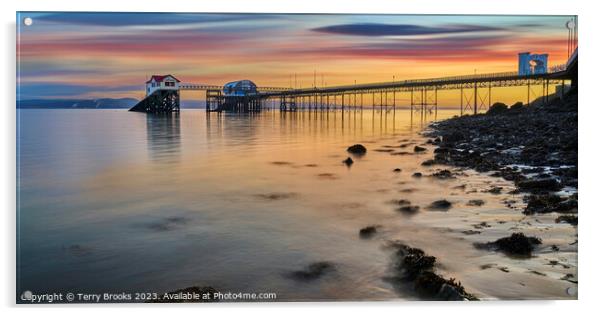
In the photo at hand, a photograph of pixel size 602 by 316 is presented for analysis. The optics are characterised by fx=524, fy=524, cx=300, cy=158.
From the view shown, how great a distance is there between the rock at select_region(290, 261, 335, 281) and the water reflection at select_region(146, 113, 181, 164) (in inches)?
388

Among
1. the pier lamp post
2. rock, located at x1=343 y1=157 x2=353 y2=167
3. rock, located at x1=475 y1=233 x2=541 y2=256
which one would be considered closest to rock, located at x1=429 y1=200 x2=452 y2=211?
rock, located at x1=475 y1=233 x2=541 y2=256

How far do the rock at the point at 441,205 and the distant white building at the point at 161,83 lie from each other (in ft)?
Answer: 18.4

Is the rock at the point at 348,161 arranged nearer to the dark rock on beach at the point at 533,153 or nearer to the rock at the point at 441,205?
the dark rock on beach at the point at 533,153

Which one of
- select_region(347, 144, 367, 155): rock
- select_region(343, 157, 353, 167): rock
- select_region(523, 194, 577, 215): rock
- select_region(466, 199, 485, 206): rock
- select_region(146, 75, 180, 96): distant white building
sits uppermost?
select_region(146, 75, 180, 96): distant white building

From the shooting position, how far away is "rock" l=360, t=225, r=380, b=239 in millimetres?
8359

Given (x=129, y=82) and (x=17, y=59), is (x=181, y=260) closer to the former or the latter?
(x=17, y=59)

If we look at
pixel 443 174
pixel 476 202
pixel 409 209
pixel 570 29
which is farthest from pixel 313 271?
pixel 443 174

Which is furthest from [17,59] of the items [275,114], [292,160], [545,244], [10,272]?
[275,114]

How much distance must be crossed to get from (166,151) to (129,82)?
25.8ft

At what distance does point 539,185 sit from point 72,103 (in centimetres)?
966

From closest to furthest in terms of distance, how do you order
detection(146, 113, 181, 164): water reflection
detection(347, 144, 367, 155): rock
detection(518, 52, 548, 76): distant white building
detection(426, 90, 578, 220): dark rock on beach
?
1. detection(518, 52, 548, 76): distant white building
2. detection(426, 90, 578, 220): dark rock on beach
3. detection(146, 113, 181, 164): water reflection
4. detection(347, 144, 367, 155): rock

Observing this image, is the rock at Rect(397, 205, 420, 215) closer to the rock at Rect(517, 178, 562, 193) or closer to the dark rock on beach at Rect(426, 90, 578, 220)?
the dark rock on beach at Rect(426, 90, 578, 220)

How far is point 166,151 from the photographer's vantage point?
18.3 metres

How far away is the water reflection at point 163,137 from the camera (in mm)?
16906
